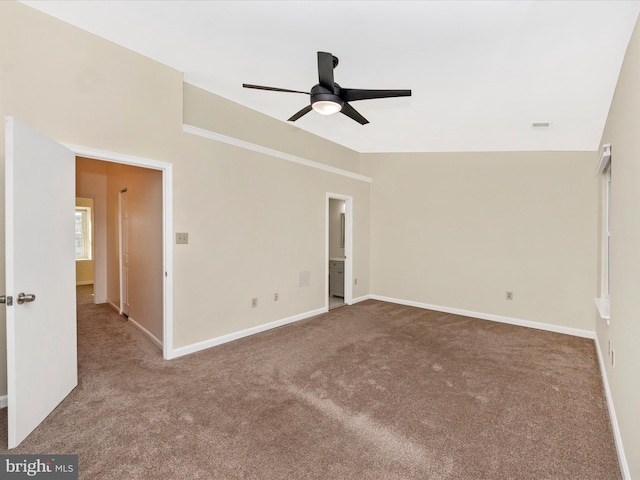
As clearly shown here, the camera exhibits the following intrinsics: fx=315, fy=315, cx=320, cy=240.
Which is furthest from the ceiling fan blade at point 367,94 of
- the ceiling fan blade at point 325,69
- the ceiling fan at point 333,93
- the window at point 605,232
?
the window at point 605,232

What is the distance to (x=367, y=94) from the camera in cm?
242

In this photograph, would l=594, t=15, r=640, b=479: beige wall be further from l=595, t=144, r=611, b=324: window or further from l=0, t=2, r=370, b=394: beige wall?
l=0, t=2, r=370, b=394: beige wall

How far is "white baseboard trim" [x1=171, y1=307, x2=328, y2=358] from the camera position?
3439 millimetres

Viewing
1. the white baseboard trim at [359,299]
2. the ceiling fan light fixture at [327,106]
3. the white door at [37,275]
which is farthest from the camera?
the white baseboard trim at [359,299]

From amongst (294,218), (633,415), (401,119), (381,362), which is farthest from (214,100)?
(633,415)

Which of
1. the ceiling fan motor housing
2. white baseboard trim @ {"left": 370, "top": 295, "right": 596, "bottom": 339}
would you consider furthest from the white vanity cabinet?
the ceiling fan motor housing

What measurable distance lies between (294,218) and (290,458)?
10.6 ft

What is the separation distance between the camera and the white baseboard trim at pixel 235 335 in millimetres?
3439

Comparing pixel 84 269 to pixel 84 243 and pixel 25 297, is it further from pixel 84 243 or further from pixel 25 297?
pixel 25 297

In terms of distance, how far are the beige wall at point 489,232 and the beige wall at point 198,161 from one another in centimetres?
131

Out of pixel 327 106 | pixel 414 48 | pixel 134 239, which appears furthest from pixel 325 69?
pixel 134 239

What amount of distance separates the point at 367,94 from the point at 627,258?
2043 mm

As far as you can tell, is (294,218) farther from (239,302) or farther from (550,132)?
(550,132)

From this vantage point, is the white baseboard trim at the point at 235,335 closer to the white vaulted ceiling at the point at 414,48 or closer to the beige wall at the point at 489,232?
the beige wall at the point at 489,232
